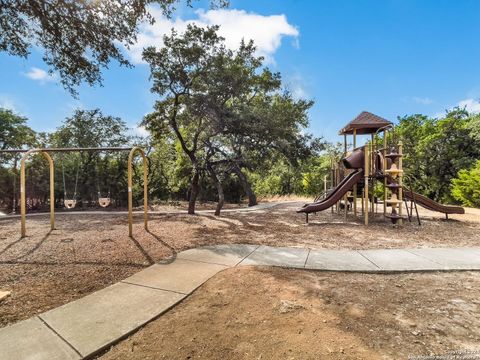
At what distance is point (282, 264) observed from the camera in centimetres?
404

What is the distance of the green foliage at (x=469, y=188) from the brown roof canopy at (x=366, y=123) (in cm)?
702

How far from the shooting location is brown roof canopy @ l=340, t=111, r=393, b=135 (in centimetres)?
864

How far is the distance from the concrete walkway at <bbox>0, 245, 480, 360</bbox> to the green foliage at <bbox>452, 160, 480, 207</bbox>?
975 cm

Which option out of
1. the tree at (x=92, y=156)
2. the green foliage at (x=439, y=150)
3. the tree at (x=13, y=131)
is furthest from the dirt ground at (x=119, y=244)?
the tree at (x=13, y=131)

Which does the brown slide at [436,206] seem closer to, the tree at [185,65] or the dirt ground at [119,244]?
the dirt ground at [119,244]

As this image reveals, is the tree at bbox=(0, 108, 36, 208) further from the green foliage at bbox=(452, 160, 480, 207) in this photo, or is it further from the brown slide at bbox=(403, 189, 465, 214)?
the green foliage at bbox=(452, 160, 480, 207)

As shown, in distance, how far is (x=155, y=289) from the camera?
3.12 meters

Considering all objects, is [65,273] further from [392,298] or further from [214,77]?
[214,77]

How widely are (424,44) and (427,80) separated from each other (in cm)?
498

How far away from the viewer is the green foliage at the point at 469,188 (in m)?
12.3

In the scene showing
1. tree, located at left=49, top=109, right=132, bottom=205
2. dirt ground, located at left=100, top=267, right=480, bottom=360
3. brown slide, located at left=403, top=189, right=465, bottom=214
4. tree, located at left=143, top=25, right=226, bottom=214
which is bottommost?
dirt ground, located at left=100, top=267, right=480, bottom=360

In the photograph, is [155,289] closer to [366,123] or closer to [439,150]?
[366,123]

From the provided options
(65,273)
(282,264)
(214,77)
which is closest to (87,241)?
(65,273)

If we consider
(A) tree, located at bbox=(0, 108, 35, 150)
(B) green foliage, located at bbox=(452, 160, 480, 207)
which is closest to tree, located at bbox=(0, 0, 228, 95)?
(A) tree, located at bbox=(0, 108, 35, 150)
